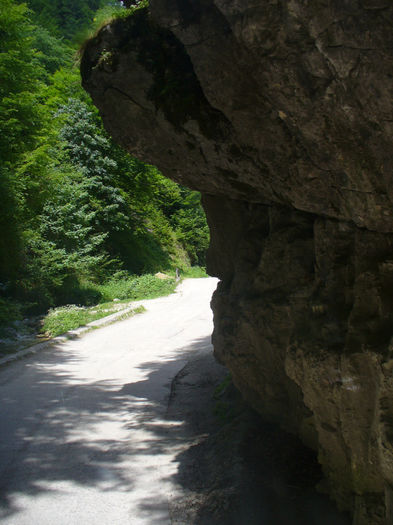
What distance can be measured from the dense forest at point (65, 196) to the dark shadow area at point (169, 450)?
15.4 ft

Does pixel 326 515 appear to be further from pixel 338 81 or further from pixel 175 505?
pixel 338 81

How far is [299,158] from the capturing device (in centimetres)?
344

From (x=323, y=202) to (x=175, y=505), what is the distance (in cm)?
332

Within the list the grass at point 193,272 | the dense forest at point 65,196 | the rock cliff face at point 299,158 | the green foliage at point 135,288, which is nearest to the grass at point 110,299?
the green foliage at point 135,288

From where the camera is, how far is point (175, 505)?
177 inches

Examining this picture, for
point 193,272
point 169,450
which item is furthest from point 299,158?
point 193,272

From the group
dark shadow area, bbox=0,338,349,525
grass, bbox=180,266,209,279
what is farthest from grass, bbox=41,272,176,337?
dark shadow area, bbox=0,338,349,525

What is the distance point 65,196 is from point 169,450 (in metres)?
16.4

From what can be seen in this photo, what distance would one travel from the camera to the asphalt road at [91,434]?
14.7 feet

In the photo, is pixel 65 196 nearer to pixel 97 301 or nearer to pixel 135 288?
pixel 97 301

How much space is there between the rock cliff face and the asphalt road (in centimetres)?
179

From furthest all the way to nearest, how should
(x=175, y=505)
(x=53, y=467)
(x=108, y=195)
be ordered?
(x=108, y=195), (x=53, y=467), (x=175, y=505)

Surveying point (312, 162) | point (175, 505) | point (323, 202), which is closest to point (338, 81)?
point (312, 162)

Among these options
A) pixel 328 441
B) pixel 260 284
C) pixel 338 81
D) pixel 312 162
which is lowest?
pixel 328 441
